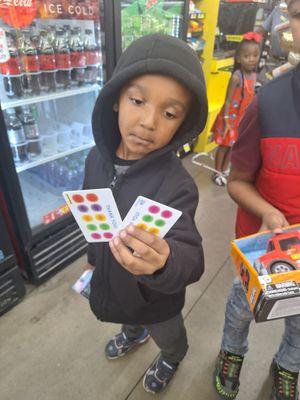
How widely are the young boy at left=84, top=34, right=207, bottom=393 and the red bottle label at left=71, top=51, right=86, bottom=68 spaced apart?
3.40ft

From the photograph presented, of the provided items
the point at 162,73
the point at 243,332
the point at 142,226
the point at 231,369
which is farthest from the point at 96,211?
the point at 231,369

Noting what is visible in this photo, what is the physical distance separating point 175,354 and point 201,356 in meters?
0.33

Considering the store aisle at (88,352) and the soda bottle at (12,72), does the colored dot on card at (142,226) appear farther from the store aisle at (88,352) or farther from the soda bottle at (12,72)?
the soda bottle at (12,72)

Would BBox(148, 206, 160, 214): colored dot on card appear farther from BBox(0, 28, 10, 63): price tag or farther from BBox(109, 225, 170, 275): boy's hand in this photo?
BBox(0, 28, 10, 63): price tag

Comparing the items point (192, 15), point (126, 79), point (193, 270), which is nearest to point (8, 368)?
point (193, 270)

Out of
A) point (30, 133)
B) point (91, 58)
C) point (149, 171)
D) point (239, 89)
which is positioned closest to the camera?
point (149, 171)

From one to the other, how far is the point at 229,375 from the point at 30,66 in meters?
1.76

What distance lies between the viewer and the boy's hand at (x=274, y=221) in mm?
879

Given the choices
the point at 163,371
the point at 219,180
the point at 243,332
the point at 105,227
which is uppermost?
the point at 105,227

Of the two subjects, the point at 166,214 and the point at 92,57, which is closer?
the point at 166,214

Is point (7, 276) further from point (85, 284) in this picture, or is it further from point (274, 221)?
point (274, 221)

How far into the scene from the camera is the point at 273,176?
96cm

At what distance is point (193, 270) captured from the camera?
757mm

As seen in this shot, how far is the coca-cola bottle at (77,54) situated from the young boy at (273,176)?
4.00 ft
